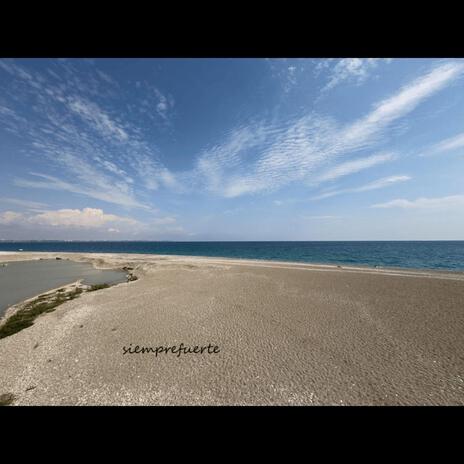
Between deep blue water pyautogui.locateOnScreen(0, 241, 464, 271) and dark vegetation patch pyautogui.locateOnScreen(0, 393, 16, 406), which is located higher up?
deep blue water pyautogui.locateOnScreen(0, 241, 464, 271)

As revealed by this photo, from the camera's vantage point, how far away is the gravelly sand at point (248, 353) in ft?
18.7

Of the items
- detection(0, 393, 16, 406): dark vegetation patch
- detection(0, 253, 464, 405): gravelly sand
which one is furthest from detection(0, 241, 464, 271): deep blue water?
detection(0, 393, 16, 406): dark vegetation patch

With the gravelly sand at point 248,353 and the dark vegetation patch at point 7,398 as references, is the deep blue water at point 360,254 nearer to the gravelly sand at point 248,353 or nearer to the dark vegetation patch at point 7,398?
the gravelly sand at point 248,353

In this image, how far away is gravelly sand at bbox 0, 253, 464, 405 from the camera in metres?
5.70

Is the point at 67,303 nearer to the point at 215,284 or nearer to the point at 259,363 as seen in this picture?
the point at 215,284

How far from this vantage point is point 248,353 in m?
7.76

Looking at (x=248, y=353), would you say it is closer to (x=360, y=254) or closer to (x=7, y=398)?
(x=7, y=398)

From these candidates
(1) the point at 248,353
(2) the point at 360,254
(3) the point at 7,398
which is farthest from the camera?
(2) the point at 360,254

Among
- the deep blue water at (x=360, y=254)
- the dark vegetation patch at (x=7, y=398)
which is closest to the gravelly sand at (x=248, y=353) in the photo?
the dark vegetation patch at (x=7, y=398)

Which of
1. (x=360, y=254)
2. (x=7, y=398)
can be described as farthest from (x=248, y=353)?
(x=360, y=254)

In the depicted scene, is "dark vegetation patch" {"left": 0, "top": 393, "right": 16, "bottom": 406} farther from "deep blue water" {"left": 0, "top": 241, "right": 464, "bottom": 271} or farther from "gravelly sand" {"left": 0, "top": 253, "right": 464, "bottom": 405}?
"deep blue water" {"left": 0, "top": 241, "right": 464, "bottom": 271}
